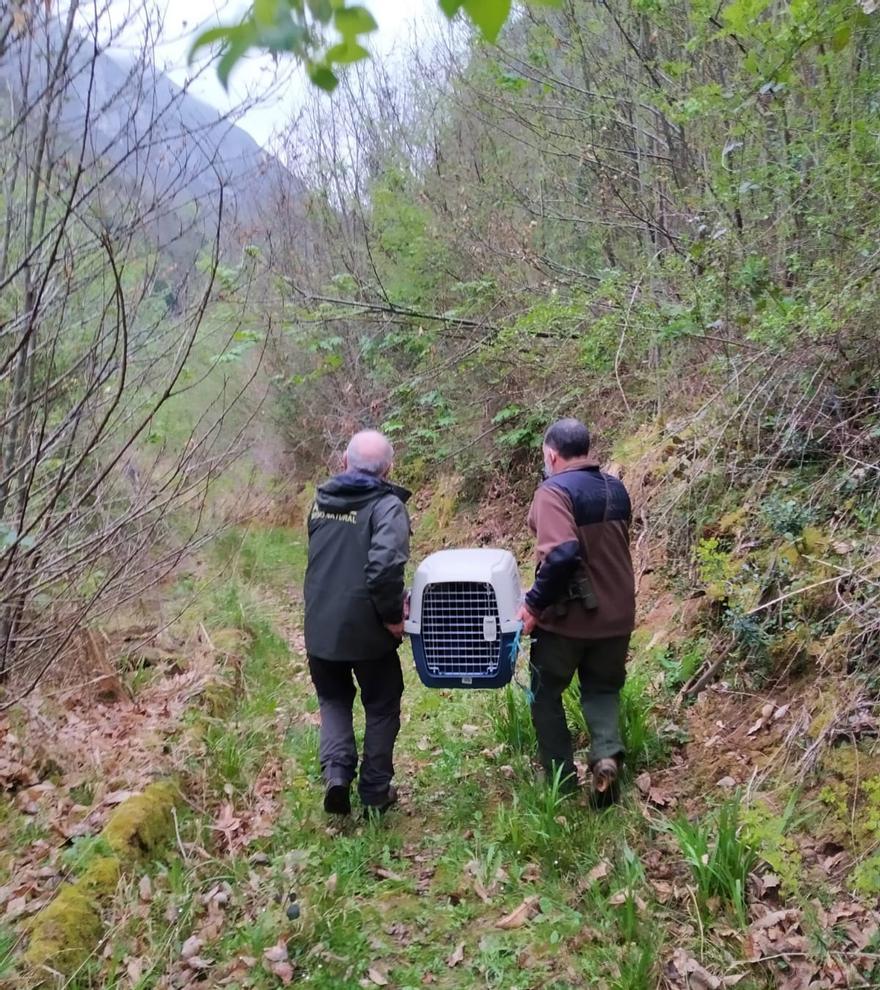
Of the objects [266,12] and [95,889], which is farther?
[95,889]

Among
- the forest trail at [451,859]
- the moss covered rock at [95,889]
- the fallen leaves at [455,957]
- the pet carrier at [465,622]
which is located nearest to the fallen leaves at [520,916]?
the forest trail at [451,859]

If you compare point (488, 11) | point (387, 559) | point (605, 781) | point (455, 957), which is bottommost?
point (605, 781)

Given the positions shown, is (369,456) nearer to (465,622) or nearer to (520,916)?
(465,622)

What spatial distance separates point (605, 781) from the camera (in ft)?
12.6

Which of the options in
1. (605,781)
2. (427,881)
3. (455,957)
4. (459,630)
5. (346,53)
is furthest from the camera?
(459,630)

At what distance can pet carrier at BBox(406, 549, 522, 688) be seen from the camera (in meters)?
4.00

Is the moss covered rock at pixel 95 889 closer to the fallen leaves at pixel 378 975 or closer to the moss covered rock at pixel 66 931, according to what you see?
the moss covered rock at pixel 66 931


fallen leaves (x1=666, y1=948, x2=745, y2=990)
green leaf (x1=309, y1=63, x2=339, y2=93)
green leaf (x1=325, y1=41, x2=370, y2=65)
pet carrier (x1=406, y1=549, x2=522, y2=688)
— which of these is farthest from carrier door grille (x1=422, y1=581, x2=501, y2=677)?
green leaf (x1=325, y1=41, x2=370, y2=65)

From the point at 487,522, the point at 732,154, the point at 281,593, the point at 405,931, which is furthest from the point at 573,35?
the point at 405,931

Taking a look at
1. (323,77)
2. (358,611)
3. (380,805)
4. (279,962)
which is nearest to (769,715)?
(380,805)

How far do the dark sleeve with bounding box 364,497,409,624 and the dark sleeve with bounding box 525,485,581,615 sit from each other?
0.67m

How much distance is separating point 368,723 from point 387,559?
3.18ft

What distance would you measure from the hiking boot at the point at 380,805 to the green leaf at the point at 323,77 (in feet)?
11.7

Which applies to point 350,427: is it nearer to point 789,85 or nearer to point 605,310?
point 605,310
